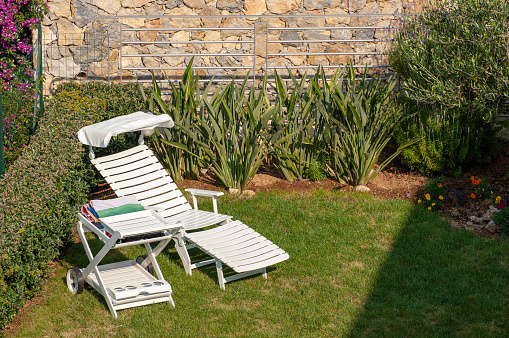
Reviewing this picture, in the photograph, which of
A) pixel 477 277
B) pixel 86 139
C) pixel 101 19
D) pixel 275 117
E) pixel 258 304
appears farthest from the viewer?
pixel 101 19

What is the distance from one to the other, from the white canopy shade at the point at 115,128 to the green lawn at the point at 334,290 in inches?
39.2

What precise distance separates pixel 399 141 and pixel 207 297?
3.63 metres

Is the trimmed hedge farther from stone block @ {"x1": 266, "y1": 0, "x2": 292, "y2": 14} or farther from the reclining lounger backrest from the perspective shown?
stone block @ {"x1": 266, "y1": 0, "x2": 292, "y2": 14}

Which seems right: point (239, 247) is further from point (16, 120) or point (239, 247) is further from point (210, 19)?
point (210, 19)

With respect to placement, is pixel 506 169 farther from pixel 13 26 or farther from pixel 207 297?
pixel 13 26

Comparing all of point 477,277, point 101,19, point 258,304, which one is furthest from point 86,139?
point 101,19

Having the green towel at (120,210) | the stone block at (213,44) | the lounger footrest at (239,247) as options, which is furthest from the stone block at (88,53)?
the lounger footrest at (239,247)

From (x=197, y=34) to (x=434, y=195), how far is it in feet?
15.6

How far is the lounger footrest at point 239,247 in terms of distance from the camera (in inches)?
171

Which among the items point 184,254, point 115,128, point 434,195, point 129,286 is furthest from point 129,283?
point 434,195

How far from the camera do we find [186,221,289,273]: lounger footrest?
4.34 metres

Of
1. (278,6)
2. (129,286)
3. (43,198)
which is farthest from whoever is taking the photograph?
(278,6)

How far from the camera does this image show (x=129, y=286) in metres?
4.22

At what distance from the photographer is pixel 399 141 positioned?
22.7ft
